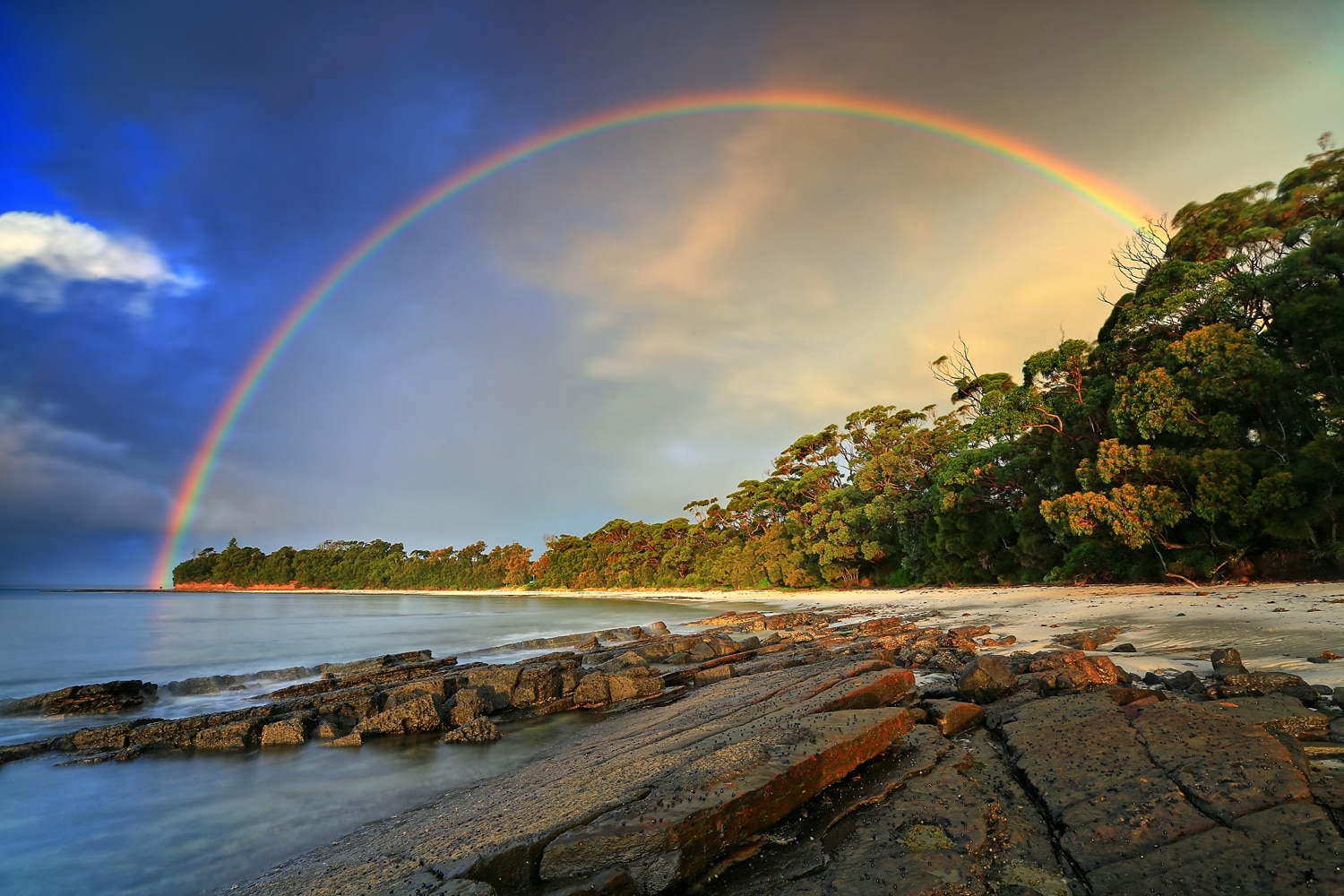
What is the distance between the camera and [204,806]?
7559mm

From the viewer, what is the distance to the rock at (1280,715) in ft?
15.4

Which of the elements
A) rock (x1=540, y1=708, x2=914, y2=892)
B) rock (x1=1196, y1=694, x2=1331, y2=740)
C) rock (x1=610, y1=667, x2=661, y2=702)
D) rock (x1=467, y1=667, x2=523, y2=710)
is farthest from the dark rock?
rock (x1=467, y1=667, x2=523, y2=710)

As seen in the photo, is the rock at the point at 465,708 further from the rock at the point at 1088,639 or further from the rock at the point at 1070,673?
the rock at the point at 1088,639

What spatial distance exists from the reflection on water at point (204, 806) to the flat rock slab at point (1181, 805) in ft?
22.0

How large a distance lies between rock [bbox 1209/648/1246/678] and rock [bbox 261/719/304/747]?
12932 millimetres

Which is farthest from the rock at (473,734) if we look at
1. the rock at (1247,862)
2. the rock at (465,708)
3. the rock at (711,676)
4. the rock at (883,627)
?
the rock at (883,627)

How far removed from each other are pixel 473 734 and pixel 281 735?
3.32 m

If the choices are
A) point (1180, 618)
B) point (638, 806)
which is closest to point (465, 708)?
point (638, 806)

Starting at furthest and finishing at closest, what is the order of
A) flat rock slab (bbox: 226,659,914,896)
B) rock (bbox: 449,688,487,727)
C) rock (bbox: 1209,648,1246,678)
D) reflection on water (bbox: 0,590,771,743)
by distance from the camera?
reflection on water (bbox: 0,590,771,743), rock (bbox: 449,688,487,727), rock (bbox: 1209,648,1246,678), flat rock slab (bbox: 226,659,914,896)

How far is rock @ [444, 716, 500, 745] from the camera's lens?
9.59 m

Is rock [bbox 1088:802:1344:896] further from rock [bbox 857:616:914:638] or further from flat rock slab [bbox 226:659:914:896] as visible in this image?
rock [bbox 857:616:914:638]

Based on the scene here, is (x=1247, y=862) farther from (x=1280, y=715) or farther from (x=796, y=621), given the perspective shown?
(x=796, y=621)

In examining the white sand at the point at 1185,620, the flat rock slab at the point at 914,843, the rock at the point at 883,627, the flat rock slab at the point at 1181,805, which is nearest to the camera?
the flat rock slab at the point at 1181,805

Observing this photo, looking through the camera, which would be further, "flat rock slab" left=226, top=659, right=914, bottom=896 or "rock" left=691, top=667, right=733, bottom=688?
"rock" left=691, top=667, right=733, bottom=688
